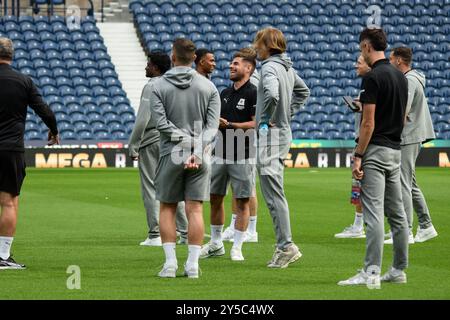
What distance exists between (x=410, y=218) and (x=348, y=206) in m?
6.43

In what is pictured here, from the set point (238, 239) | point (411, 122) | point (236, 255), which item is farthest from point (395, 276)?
point (411, 122)

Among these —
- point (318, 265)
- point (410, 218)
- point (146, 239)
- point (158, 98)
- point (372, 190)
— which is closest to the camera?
point (372, 190)

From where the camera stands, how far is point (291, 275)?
34.2 feet

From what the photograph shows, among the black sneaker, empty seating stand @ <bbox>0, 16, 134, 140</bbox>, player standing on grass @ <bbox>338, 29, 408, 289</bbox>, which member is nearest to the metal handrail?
empty seating stand @ <bbox>0, 16, 134, 140</bbox>

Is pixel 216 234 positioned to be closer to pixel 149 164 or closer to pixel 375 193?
pixel 149 164

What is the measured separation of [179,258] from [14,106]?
2470 millimetres

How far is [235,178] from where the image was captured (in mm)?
12055

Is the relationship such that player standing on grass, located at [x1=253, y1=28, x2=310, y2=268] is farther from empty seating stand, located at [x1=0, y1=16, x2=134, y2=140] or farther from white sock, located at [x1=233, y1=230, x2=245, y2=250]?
empty seating stand, located at [x1=0, y1=16, x2=134, y2=140]

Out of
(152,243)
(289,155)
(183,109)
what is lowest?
(289,155)

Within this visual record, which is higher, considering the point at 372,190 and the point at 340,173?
the point at 372,190
